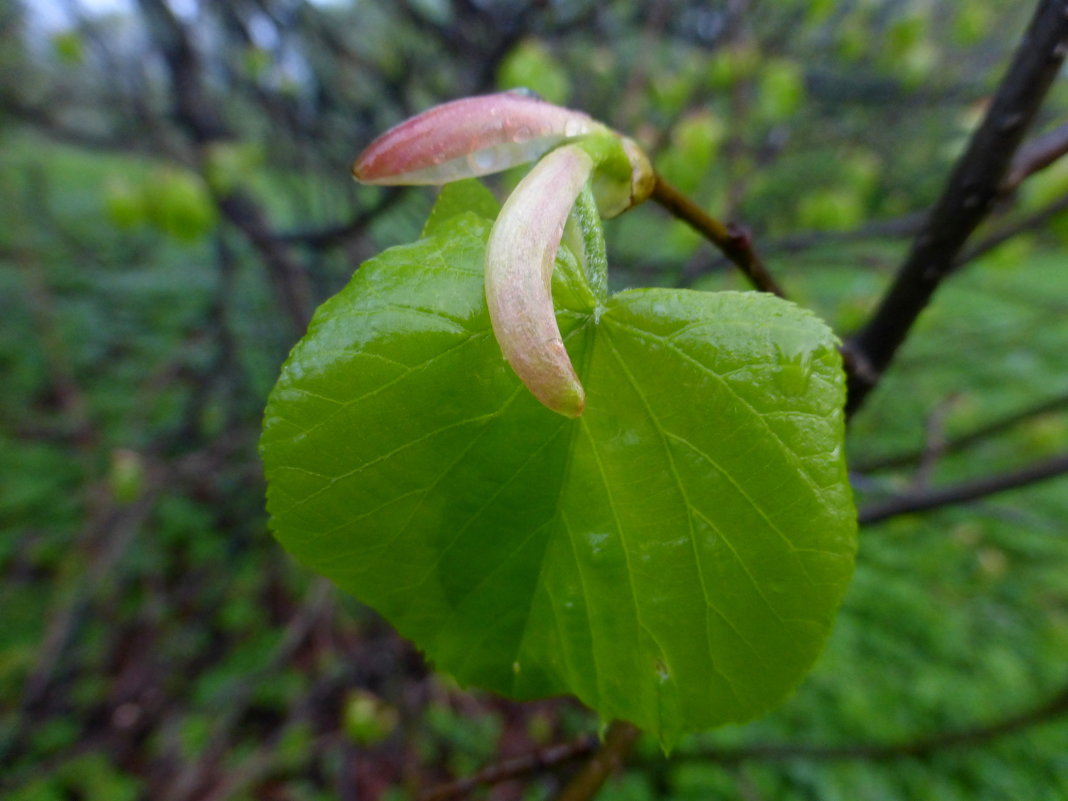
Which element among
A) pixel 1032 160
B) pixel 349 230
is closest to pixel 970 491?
pixel 1032 160

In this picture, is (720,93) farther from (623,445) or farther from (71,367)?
(71,367)

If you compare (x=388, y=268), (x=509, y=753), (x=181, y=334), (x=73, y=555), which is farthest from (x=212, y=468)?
(x=181, y=334)

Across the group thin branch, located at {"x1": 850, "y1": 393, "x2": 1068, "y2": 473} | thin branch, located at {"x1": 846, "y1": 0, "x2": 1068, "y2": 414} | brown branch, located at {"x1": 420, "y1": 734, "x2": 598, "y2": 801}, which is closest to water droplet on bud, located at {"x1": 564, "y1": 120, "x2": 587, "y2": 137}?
thin branch, located at {"x1": 846, "y1": 0, "x2": 1068, "y2": 414}

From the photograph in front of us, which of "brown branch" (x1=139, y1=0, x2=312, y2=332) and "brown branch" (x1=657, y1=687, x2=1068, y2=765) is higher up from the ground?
"brown branch" (x1=139, y1=0, x2=312, y2=332)

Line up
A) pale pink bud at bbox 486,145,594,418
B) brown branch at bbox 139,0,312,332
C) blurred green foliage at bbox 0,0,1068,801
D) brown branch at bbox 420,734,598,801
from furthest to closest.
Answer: brown branch at bbox 139,0,312,332 < blurred green foliage at bbox 0,0,1068,801 < brown branch at bbox 420,734,598,801 < pale pink bud at bbox 486,145,594,418

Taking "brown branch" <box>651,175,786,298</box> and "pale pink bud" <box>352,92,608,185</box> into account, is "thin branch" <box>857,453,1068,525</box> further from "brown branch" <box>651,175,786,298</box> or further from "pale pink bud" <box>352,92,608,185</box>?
"pale pink bud" <box>352,92,608,185</box>
